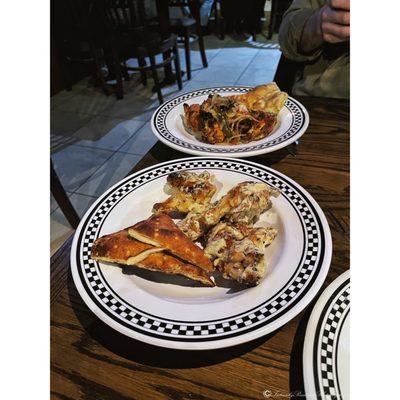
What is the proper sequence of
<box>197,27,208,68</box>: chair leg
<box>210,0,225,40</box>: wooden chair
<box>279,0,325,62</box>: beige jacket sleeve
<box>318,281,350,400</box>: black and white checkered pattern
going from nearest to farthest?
<box>318,281,350,400</box>: black and white checkered pattern → <box>279,0,325,62</box>: beige jacket sleeve → <box>197,27,208,68</box>: chair leg → <box>210,0,225,40</box>: wooden chair

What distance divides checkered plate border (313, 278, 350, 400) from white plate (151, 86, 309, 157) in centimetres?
47

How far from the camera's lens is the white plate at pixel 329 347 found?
43cm

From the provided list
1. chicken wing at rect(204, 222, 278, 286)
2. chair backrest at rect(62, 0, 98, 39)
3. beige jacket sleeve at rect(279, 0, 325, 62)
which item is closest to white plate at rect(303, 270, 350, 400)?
chicken wing at rect(204, 222, 278, 286)

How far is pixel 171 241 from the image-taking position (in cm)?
63

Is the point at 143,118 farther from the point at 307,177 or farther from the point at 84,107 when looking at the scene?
the point at 307,177

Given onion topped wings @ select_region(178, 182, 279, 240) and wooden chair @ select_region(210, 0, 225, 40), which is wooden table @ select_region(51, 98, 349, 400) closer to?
onion topped wings @ select_region(178, 182, 279, 240)

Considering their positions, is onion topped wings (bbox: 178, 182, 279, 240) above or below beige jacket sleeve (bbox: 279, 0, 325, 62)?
below

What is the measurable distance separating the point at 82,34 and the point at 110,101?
67 centimetres

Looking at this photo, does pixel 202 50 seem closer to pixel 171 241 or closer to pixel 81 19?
pixel 81 19

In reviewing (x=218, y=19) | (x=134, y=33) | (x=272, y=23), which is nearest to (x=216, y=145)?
(x=134, y=33)

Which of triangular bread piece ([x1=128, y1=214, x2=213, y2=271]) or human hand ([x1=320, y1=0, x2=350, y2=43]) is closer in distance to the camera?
triangular bread piece ([x1=128, y1=214, x2=213, y2=271])

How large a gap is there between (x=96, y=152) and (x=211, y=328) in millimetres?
2536

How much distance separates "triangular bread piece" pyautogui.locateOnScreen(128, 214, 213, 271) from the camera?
0.62 m

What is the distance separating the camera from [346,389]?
432 millimetres
